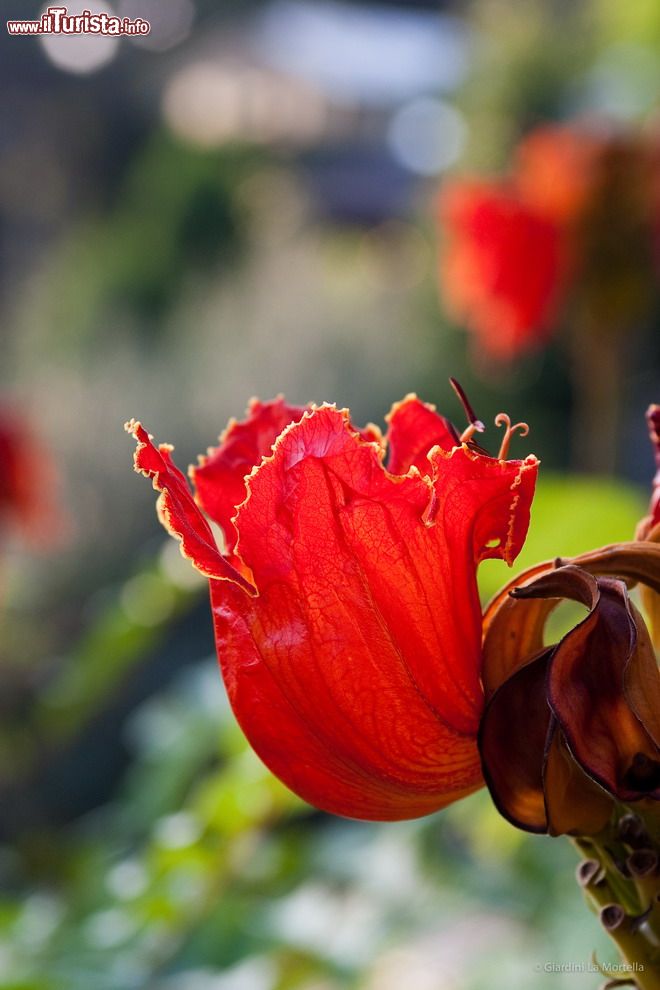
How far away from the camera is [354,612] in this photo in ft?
0.85

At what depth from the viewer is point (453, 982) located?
1.00m

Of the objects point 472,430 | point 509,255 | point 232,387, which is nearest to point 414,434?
point 472,430

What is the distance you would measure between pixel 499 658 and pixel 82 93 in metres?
4.60

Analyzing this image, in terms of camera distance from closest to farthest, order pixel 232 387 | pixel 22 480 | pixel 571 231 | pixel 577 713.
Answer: pixel 577 713
pixel 22 480
pixel 571 231
pixel 232 387

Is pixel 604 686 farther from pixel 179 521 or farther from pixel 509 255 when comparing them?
pixel 509 255

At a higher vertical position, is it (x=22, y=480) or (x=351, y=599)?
(x=351, y=599)

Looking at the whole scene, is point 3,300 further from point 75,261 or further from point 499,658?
point 499,658

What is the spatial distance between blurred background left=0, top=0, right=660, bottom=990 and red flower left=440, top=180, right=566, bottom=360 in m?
0.02

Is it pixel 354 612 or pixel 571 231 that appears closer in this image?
pixel 354 612

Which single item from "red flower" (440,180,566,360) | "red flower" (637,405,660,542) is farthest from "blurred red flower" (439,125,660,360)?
"red flower" (637,405,660,542)

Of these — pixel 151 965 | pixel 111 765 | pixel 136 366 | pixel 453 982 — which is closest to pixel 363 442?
pixel 151 965

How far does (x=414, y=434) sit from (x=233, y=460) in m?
0.05

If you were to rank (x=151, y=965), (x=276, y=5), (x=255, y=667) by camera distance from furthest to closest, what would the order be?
(x=276, y=5)
(x=151, y=965)
(x=255, y=667)

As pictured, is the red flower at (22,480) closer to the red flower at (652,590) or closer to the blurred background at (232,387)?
the blurred background at (232,387)
